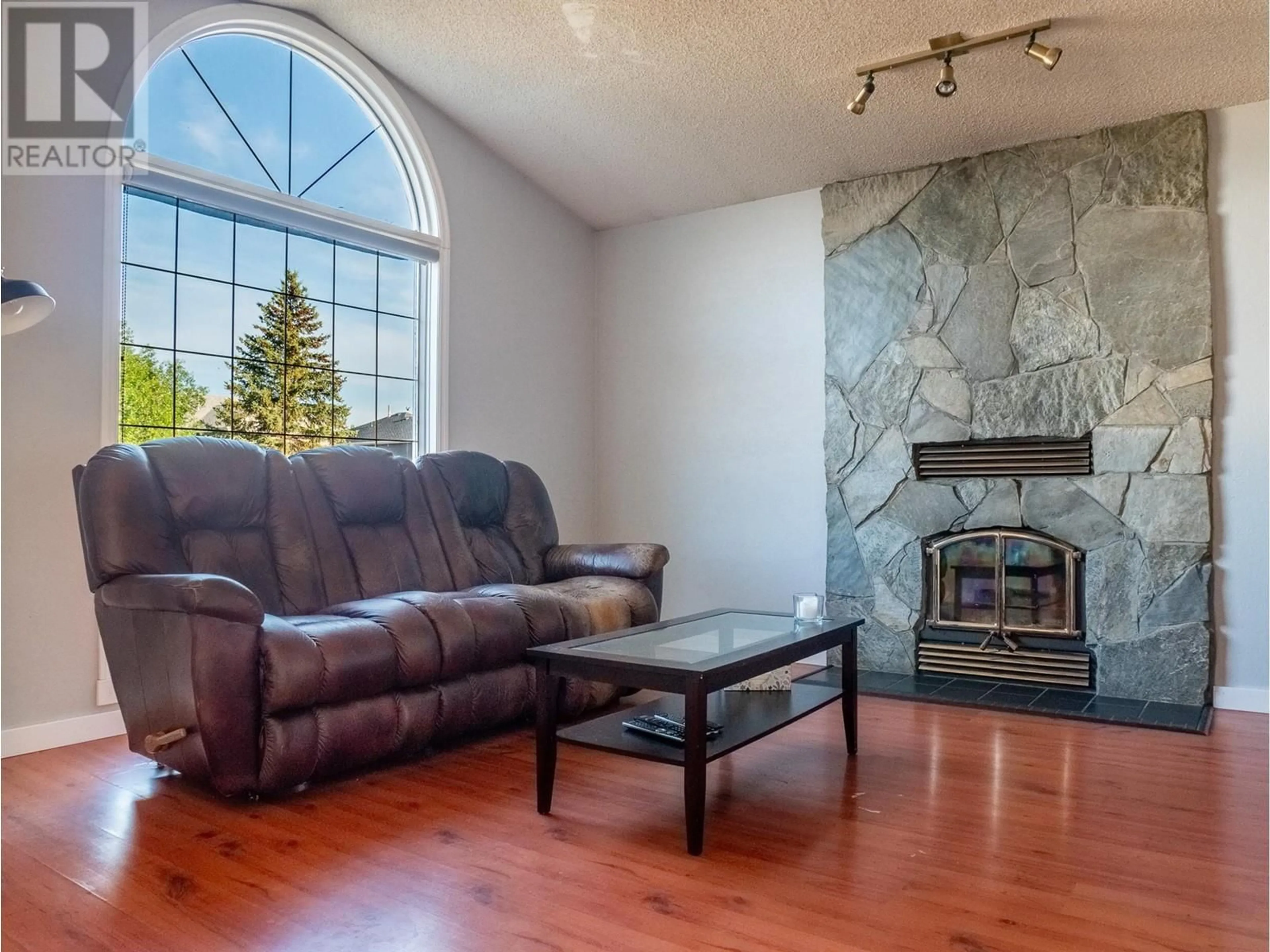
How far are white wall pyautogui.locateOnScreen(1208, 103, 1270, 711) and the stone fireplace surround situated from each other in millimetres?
Answer: 87

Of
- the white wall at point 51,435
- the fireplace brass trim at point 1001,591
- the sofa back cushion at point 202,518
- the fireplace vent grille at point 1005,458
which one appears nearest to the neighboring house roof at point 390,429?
the sofa back cushion at point 202,518

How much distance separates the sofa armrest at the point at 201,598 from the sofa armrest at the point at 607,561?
167cm

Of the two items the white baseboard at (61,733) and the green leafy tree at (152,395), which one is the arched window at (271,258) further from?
the white baseboard at (61,733)

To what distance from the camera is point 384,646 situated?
106 inches

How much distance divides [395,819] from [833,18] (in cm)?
308

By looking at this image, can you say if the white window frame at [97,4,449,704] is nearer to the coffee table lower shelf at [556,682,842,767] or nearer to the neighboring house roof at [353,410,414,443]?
the neighboring house roof at [353,410,414,443]

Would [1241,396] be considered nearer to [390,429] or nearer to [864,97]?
[864,97]

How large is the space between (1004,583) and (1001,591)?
35 millimetres

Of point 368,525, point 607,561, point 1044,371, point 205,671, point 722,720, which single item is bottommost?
point 722,720

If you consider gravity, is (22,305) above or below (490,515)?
above

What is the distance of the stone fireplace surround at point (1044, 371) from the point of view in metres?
3.74
